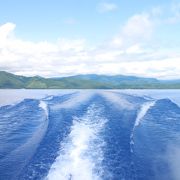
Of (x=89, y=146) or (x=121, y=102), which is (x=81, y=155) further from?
(x=121, y=102)

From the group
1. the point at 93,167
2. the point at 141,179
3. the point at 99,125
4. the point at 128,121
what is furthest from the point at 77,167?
the point at 128,121

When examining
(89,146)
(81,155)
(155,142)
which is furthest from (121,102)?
(81,155)

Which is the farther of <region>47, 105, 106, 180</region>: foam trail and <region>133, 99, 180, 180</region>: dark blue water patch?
<region>133, 99, 180, 180</region>: dark blue water patch

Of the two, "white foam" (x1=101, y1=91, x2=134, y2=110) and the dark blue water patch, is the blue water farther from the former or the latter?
"white foam" (x1=101, y1=91, x2=134, y2=110)

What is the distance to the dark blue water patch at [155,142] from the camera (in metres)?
21.1

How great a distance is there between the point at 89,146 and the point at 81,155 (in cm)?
227

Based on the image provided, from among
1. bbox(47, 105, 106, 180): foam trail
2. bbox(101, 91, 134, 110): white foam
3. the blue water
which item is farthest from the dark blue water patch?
bbox(101, 91, 134, 110): white foam

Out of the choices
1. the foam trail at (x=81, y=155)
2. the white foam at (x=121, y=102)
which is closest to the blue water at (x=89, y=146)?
the foam trail at (x=81, y=155)

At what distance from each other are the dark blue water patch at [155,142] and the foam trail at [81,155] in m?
3.04

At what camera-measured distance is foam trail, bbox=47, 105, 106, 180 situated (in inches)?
769

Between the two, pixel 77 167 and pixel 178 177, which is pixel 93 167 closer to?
pixel 77 167

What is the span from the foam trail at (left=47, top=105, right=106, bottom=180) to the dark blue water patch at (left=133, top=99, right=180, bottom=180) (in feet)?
9.97

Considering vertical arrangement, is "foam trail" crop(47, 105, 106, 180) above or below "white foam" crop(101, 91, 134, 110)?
below

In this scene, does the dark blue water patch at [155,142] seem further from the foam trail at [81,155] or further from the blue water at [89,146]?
the foam trail at [81,155]
